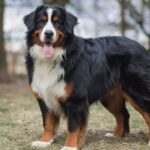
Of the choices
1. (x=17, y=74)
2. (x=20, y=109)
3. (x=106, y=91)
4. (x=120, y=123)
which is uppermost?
(x=106, y=91)

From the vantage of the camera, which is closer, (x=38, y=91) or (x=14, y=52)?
(x=38, y=91)

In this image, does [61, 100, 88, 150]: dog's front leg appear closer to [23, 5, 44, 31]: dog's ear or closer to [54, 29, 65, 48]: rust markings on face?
[54, 29, 65, 48]: rust markings on face

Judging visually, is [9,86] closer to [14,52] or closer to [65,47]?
[14,52]

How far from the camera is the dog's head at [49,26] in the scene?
20.8 ft

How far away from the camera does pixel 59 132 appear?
26.5 feet

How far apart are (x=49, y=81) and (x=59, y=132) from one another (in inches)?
67.6

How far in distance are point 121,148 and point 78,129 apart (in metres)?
0.77

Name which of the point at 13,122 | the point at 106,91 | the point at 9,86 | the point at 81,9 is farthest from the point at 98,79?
the point at 81,9

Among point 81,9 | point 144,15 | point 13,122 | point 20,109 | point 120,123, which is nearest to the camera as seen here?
point 120,123

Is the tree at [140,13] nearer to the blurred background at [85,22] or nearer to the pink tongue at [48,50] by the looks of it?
the blurred background at [85,22]

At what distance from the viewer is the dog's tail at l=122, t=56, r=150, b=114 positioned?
714 cm

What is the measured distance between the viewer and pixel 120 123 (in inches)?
311

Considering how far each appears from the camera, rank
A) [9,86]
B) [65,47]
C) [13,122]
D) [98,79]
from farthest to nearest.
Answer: [9,86]
[13,122]
[98,79]
[65,47]

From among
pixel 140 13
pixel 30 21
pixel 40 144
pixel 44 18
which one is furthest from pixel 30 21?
pixel 140 13
